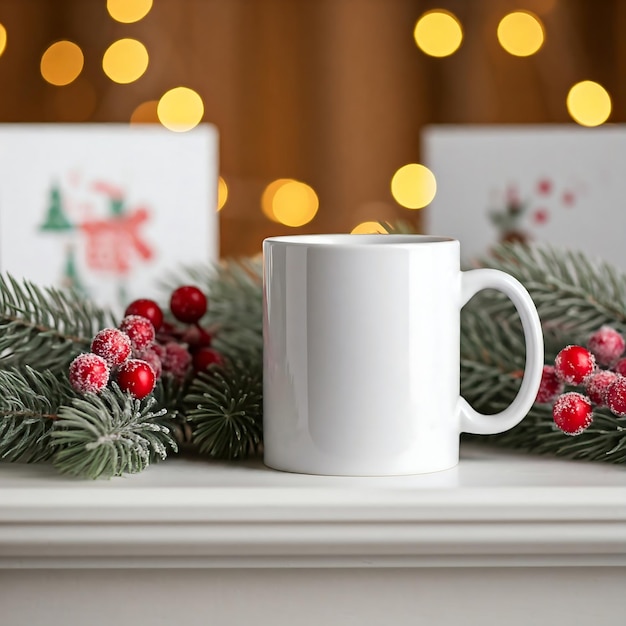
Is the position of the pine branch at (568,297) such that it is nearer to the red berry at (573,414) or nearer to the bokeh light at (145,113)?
the red berry at (573,414)

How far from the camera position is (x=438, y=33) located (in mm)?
1467

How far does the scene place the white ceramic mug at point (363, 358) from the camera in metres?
0.36

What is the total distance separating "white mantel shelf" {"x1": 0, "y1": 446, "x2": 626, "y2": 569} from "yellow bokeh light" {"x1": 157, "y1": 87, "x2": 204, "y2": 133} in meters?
1.22

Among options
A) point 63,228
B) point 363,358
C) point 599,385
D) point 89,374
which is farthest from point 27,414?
point 63,228

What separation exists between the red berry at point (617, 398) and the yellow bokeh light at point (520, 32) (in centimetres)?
122

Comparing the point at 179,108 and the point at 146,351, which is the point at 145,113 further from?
the point at 146,351

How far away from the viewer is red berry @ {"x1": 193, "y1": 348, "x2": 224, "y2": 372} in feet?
1.41

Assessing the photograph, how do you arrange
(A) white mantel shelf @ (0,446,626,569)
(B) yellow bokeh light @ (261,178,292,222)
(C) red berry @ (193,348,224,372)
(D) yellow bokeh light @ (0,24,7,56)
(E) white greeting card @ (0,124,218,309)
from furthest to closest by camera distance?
1. (B) yellow bokeh light @ (261,178,292,222)
2. (D) yellow bokeh light @ (0,24,7,56)
3. (E) white greeting card @ (0,124,218,309)
4. (C) red berry @ (193,348,224,372)
5. (A) white mantel shelf @ (0,446,626,569)

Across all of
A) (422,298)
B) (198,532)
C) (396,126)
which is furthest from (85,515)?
(396,126)

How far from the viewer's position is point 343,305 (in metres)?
0.36

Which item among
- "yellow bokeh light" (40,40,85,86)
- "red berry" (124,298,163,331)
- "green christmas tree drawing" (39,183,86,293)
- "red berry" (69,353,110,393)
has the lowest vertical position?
"red berry" (69,353,110,393)

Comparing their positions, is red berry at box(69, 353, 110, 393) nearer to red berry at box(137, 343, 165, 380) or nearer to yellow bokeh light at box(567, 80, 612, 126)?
red berry at box(137, 343, 165, 380)

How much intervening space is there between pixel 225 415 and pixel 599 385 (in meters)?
0.16

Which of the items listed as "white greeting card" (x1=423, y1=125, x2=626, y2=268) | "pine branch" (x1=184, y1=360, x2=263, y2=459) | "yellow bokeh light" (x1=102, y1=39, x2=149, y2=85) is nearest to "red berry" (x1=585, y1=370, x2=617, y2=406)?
"pine branch" (x1=184, y1=360, x2=263, y2=459)
